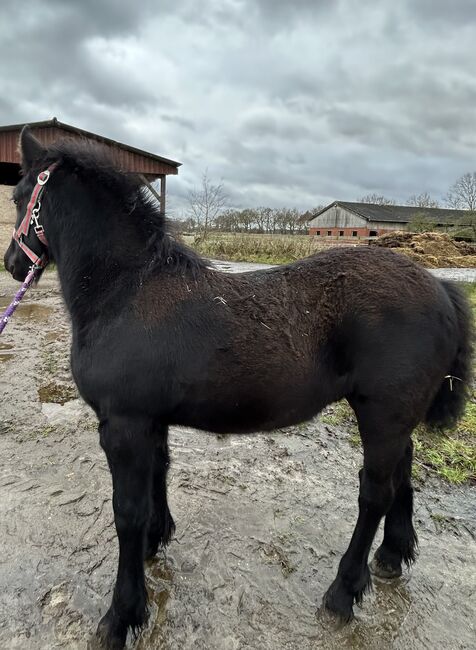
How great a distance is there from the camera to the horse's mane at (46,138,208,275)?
2.21 meters

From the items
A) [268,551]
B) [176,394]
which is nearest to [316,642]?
[268,551]

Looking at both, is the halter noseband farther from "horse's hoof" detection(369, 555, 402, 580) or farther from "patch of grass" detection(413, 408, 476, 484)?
"patch of grass" detection(413, 408, 476, 484)

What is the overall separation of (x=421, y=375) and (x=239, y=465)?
2044mm

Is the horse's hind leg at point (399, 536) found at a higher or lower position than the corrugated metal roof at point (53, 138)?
lower

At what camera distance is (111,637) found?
2082mm

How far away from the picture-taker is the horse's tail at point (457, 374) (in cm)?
227

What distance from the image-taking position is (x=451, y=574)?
2.55 meters

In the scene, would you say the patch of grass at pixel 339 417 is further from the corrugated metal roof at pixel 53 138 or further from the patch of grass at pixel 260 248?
the patch of grass at pixel 260 248

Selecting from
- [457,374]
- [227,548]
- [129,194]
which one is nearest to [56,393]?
[227,548]

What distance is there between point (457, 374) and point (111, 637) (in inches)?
91.6

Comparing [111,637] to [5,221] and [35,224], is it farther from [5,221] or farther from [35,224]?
[5,221]

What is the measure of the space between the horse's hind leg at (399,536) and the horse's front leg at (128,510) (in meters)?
1.50

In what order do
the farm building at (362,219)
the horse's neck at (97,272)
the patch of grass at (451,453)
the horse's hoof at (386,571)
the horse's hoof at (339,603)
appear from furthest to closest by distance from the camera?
the farm building at (362,219) → the patch of grass at (451,453) → the horse's hoof at (386,571) → the horse's hoof at (339,603) → the horse's neck at (97,272)

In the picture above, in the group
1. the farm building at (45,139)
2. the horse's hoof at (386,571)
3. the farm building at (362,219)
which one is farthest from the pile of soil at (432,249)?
the farm building at (362,219)
